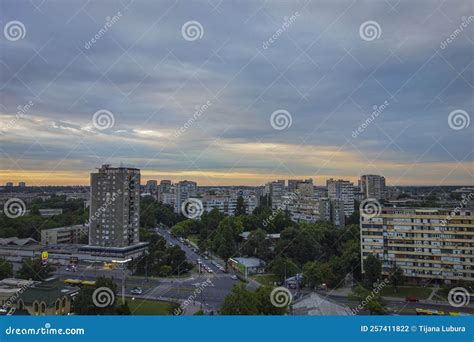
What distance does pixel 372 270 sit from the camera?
590 cm

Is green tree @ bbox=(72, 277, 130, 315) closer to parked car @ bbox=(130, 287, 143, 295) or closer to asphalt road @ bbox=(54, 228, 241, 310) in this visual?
asphalt road @ bbox=(54, 228, 241, 310)

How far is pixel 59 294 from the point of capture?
3.87m

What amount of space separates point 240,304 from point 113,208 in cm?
558

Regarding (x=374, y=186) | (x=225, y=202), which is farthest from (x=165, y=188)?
(x=374, y=186)

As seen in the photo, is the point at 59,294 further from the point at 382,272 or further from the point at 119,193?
the point at 382,272

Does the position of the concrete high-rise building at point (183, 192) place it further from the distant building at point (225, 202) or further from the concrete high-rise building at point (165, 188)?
the concrete high-rise building at point (165, 188)

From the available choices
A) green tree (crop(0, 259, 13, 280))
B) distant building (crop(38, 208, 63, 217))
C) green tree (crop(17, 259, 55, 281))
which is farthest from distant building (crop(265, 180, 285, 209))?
green tree (crop(0, 259, 13, 280))

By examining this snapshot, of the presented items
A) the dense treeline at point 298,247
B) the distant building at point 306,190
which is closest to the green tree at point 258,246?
the dense treeline at point 298,247

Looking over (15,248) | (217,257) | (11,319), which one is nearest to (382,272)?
(217,257)

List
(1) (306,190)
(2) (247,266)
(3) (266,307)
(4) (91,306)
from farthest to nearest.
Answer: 1. (1) (306,190)
2. (2) (247,266)
3. (4) (91,306)
4. (3) (266,307)

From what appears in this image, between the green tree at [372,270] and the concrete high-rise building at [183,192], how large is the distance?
38.3ft

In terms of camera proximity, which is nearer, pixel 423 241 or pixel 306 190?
pixel 423 241

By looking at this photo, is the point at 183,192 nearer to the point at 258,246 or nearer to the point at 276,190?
the point at 276,190

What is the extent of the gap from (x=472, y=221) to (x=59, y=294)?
246 inches
